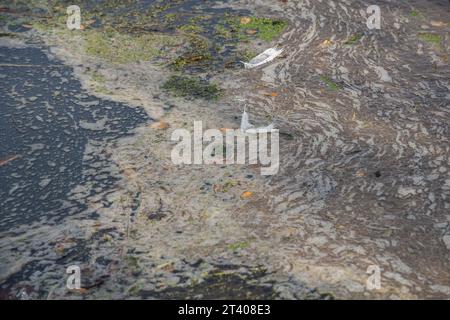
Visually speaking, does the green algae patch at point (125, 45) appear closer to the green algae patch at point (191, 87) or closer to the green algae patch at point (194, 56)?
the green algae patch at point (194, 56)

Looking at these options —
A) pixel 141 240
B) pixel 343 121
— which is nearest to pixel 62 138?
pixel 141 240

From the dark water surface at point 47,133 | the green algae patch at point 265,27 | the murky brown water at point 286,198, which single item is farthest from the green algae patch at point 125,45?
the green algae patch at point 265,27

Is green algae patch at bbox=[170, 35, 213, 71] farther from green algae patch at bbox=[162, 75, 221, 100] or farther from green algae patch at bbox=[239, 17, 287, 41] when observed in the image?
green algae patch at bbox=[239, 17, 287, 41]

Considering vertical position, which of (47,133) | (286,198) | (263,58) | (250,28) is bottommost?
(286,198)

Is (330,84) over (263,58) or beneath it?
beneath

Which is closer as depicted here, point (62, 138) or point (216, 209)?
point (216, 209)

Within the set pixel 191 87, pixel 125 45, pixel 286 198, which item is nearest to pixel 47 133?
pixel 191 87

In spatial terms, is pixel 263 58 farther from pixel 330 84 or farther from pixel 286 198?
pixel 286 198
